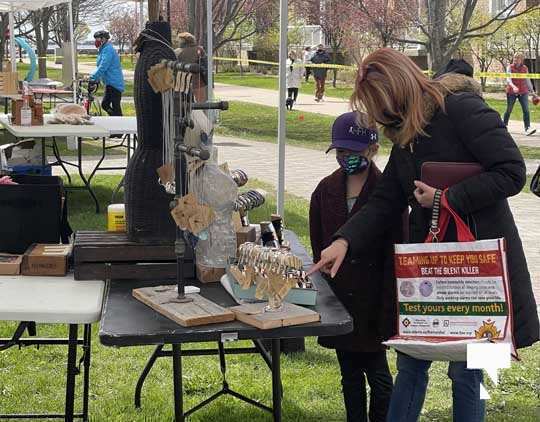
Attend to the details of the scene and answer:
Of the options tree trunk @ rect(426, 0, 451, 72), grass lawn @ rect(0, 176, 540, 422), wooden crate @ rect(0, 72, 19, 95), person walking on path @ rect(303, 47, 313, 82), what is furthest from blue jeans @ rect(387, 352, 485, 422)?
person walking on path @ rect(303, 47, 313, 82)

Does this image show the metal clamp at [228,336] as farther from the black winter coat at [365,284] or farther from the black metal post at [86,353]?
the black metal post at [86,353]

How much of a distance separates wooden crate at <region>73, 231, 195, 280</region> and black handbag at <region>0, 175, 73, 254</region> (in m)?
0.31

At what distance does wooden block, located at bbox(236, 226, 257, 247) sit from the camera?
10.7ft

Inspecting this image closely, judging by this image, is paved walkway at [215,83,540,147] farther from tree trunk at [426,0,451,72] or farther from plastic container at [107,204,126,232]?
plastic container at [107,204,126,232]

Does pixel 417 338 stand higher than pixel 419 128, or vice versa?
pixel 419 128

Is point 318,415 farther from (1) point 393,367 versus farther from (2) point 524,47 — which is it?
(2) point 524,47

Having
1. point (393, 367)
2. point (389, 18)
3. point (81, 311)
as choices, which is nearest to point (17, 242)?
point (81, 311)

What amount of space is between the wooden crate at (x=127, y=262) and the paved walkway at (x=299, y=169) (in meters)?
3.96

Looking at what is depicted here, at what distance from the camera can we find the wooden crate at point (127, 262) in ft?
10.2

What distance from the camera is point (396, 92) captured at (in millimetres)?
2836

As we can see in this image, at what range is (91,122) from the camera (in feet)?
30.1

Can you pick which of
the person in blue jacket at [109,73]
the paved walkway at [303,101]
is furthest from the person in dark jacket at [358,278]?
the paved walkway at [303,101]

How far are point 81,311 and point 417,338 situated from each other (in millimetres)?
1017

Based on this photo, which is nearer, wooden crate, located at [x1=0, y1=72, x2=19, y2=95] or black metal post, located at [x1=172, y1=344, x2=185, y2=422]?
black metal post, located at [x1=172, y1=344, x2=185, y2=422]
